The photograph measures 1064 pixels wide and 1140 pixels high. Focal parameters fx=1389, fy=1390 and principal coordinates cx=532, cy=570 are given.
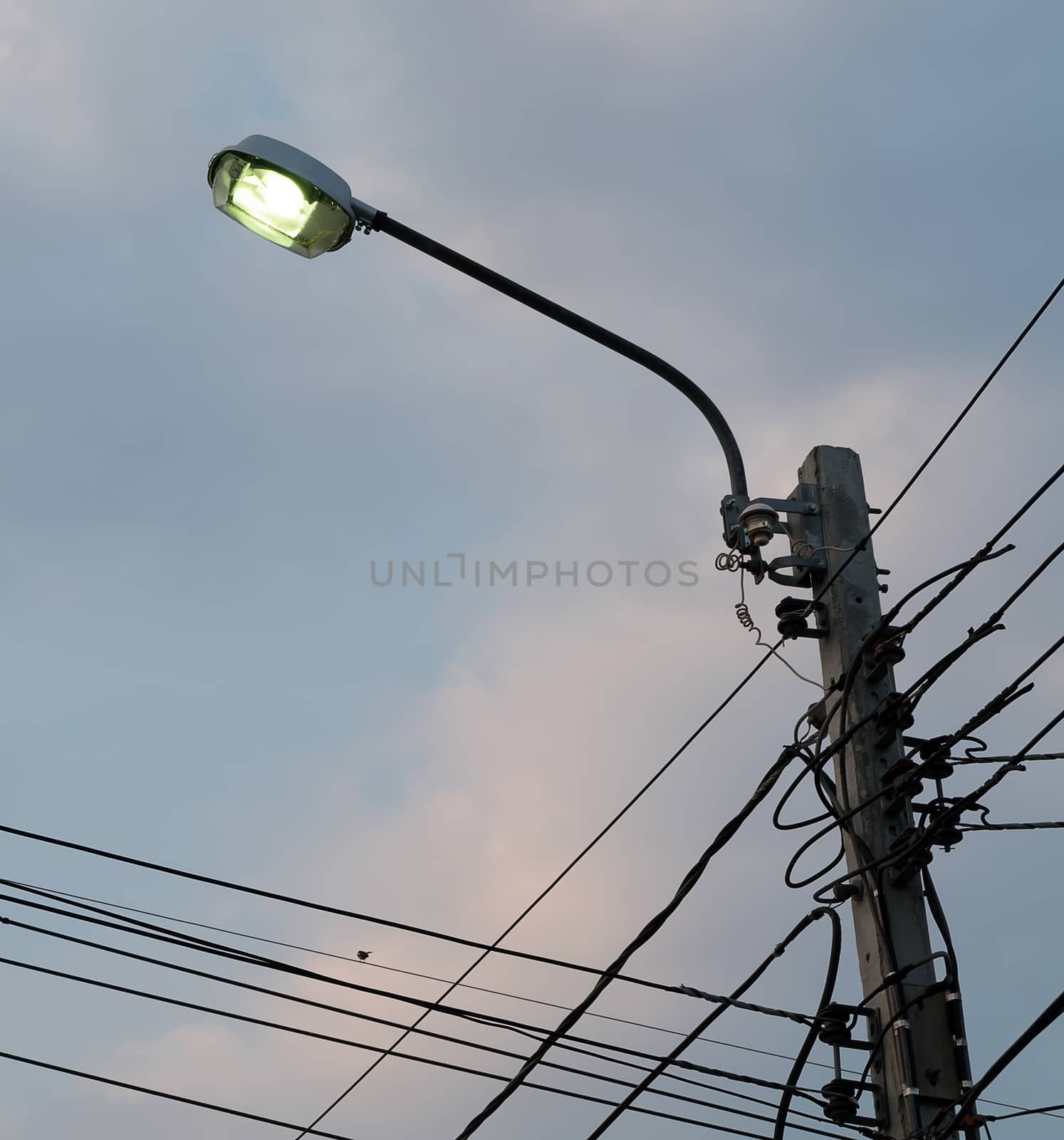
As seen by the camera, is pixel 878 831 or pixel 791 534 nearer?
pixel 878 831

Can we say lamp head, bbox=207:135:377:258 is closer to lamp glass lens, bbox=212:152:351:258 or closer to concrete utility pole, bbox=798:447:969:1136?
lamp glass lens, bbox=212:152:351:258

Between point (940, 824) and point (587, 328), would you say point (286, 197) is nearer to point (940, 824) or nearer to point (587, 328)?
point (587, 328)

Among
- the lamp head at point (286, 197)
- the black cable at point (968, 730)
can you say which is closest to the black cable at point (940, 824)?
the black cable at point (968, 730)

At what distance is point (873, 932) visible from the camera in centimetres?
538

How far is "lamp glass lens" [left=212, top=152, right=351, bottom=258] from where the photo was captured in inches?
219

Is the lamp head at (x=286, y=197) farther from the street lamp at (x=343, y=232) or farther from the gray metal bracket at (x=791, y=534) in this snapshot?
the gray metal bracket at (x=791, y=534)

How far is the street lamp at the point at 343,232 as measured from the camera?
5.52 metres

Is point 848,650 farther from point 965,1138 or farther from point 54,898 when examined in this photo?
point 54,898

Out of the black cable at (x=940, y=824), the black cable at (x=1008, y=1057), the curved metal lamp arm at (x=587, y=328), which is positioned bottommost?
the black cable at (x=1008, y=1057)

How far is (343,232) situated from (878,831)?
3.24 metres

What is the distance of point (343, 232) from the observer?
5.67m

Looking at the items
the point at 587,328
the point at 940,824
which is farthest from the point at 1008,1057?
the point at 587,328

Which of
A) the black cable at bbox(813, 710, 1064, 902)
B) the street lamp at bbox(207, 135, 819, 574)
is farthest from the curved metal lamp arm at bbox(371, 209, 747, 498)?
the black cable at bbox(813, 710, 1064, 902)

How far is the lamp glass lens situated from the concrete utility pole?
241 cm
